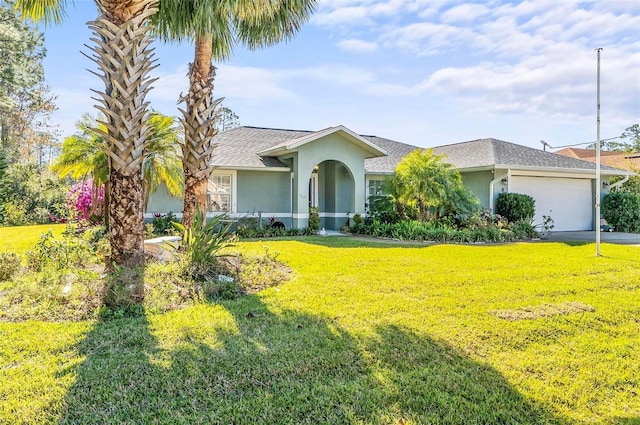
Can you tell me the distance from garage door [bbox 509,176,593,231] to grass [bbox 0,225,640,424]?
13727mm

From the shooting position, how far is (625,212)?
2034 centimetres

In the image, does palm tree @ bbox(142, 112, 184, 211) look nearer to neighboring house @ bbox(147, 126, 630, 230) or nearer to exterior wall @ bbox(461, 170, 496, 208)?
neighboring house @ bbox(147, 126, 630, 230)

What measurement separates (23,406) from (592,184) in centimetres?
2556

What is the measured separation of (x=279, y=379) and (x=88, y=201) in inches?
616

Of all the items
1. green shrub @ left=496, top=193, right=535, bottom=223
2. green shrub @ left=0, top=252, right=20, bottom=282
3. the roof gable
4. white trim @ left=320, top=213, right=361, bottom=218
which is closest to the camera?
green shrub @ left=0, top=252, right=20, bottom=282

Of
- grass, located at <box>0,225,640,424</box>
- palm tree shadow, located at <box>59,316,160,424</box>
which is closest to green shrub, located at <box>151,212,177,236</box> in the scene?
grass, located at <box>0,225,640,424</box>

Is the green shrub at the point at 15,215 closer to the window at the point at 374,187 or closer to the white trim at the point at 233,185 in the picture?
the white trim at the point at 233,185

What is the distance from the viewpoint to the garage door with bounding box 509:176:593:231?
1978 cm

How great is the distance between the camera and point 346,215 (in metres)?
18.8

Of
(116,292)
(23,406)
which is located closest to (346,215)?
(116,292)

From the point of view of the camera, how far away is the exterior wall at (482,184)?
753 inches

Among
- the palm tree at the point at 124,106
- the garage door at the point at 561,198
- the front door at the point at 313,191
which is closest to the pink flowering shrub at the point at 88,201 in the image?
the front door at the point at 313,191

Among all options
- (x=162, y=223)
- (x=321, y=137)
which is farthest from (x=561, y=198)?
(x=162, y=223)

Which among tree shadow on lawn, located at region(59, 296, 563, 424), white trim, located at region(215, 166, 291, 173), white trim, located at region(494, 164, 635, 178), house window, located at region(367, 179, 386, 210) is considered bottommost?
tree shadow on lawn, located at region(59, 296, 563, 424)
